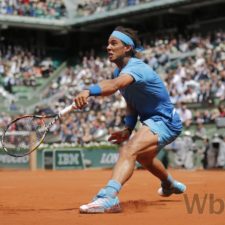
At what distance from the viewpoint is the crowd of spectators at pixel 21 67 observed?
34.5 m

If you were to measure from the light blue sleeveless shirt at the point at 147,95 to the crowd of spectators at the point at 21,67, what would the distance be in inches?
1056

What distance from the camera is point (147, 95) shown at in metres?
7.64

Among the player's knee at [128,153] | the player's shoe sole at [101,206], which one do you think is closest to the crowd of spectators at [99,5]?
the player's knee at [128,153]

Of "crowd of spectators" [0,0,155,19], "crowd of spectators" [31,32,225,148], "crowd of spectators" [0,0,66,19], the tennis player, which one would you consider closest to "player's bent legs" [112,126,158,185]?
the tennis player

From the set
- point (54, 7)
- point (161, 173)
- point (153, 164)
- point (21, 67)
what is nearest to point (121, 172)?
point (153, 164)

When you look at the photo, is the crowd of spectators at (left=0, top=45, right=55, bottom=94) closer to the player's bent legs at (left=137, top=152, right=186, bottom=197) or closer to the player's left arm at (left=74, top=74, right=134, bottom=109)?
the player's bent legs at (left=137, top=152, right=186, bottom=197)

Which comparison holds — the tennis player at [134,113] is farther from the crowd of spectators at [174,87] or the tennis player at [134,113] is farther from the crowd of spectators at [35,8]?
the crowd of spectators at [35,8]

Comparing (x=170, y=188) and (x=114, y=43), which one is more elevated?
(x=114, y=43)

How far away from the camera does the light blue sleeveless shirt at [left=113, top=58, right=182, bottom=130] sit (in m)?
7.43

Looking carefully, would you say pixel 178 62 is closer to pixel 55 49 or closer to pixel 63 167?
pixel 63 167

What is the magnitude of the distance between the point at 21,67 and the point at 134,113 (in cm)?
2786

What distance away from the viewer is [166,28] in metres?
35.1

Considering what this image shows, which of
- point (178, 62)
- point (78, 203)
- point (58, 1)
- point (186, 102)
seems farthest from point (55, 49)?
point (78, 203)

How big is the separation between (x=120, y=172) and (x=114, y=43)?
1.51 metres
